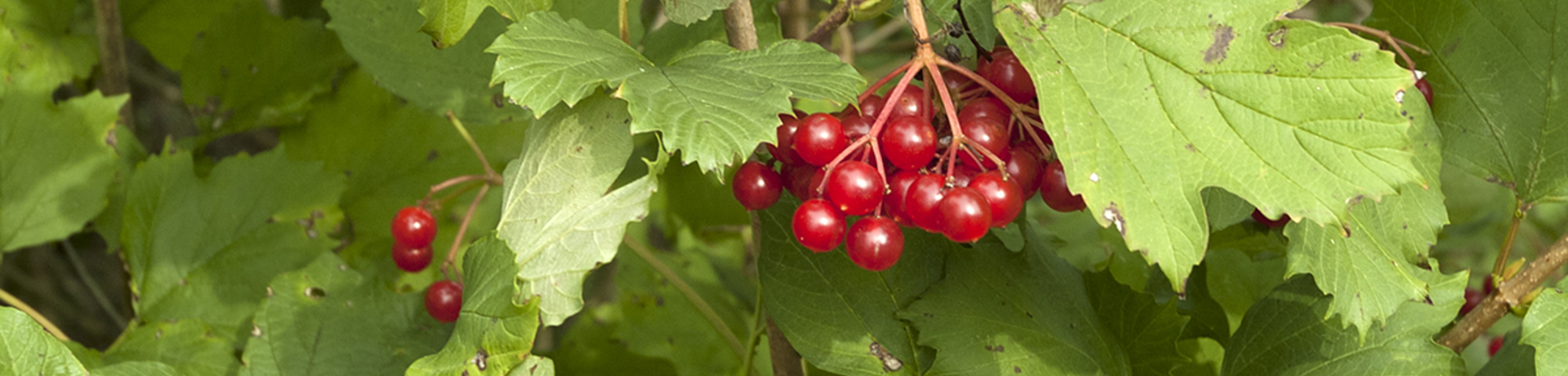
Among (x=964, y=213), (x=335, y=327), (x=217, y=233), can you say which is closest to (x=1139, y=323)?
(x=964, y=213)

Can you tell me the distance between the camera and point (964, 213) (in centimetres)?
63

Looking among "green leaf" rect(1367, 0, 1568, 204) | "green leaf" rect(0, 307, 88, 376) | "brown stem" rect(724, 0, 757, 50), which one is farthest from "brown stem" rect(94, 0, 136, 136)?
"green leaf" rect(1367, 0, 1568, 204)

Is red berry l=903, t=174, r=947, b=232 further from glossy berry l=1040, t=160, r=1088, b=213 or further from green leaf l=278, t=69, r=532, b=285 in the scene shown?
green leaf l=278, t=69, r=532, b=285

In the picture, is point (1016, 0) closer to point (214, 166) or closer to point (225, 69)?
point (214, 166)

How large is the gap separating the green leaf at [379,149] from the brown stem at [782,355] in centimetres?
56

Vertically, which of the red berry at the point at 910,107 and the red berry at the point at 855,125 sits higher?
the red berry at the point at 910,107

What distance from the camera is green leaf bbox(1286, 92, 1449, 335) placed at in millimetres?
733

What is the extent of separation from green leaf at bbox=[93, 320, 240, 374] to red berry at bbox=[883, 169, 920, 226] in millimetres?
721

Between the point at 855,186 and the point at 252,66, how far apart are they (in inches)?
40.5

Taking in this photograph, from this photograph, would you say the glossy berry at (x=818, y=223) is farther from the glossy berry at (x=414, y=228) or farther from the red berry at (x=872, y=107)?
the glossy berry at (x=414, y=228)

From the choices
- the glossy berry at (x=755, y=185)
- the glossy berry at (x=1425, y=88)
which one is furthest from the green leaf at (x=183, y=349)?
the glossy berry at (x=1425, y=88)

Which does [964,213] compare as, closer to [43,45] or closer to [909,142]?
[909,142]

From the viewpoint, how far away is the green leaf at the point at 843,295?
0.85 meters

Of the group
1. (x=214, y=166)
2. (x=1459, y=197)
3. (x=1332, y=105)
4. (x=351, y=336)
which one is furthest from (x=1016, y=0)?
(x=1459, y=197)
